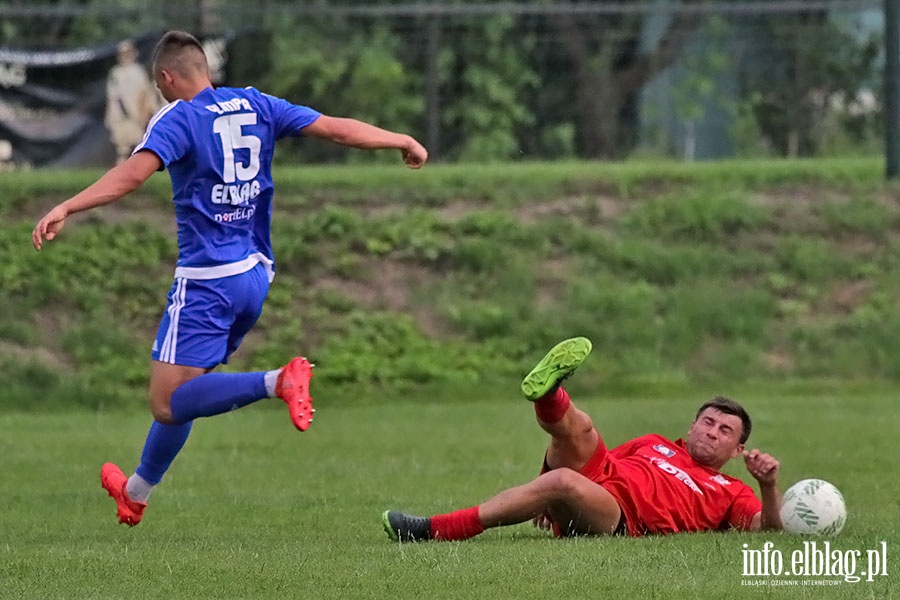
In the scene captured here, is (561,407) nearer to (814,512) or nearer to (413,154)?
(814,512)

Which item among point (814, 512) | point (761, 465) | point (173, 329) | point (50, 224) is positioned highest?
point (50, 224)

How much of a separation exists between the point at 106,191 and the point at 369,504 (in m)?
2.94

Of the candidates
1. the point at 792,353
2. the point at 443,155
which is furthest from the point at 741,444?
the point at 443,155

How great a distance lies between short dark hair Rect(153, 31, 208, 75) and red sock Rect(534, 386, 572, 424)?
92.3 inches

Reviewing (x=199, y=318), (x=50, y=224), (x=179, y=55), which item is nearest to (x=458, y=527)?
(x=199, y=318)

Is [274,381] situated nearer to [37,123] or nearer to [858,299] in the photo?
[858,299]

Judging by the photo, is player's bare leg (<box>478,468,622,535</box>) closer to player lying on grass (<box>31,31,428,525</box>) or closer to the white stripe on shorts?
player lying on grass (<box>31,31,428,525</box>)

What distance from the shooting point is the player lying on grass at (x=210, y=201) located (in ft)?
25.7

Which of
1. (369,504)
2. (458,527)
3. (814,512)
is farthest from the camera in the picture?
(369,504)

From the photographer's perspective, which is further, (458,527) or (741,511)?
(741,511)

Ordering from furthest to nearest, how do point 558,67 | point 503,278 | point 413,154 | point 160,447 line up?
point 558,67
point 503,278
point 160,447
point 413,154

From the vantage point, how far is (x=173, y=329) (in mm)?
7969

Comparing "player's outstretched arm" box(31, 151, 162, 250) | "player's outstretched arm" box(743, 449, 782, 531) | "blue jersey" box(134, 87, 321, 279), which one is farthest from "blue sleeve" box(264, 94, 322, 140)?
"player's outstretched arm" box(743, 449, 782, 531)

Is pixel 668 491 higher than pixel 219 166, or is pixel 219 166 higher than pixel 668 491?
A: pixel 219 166
